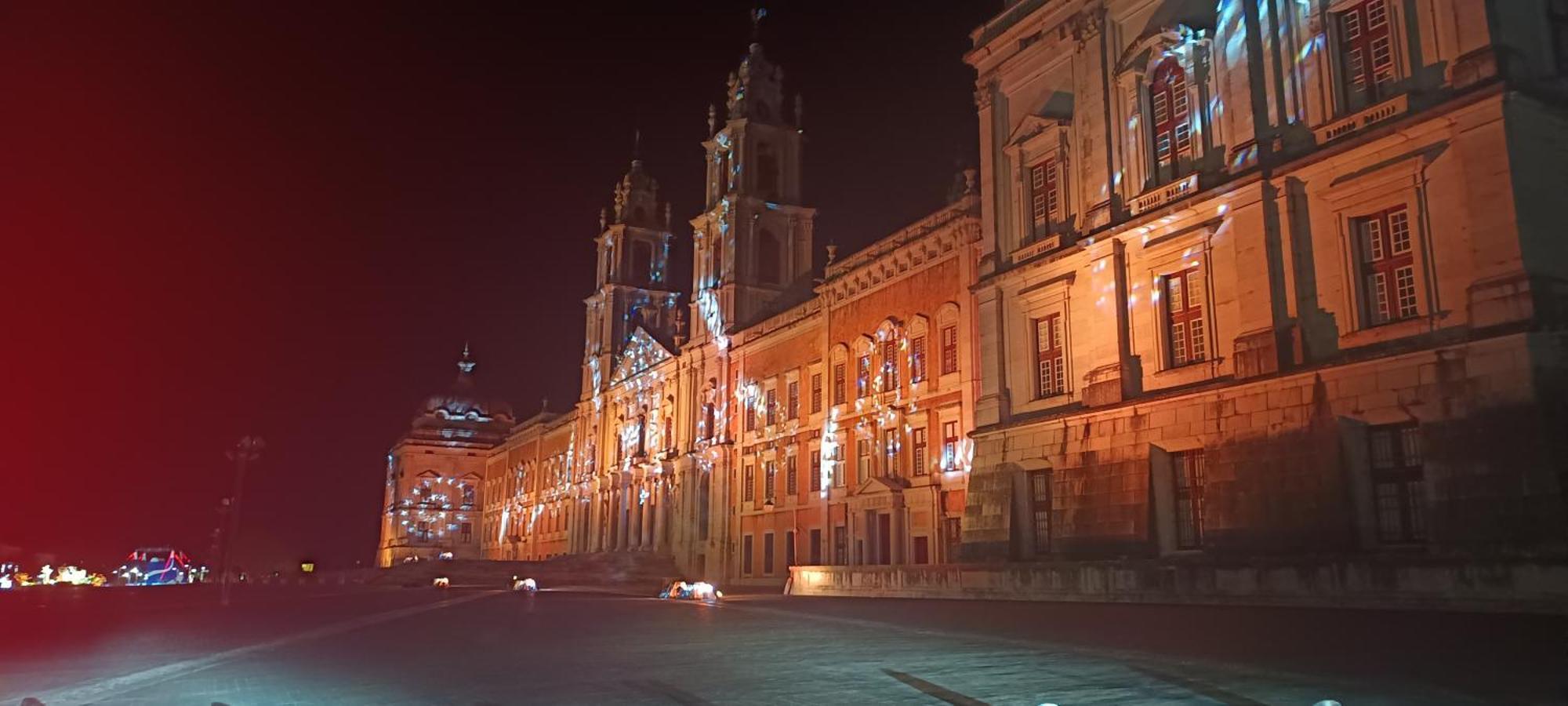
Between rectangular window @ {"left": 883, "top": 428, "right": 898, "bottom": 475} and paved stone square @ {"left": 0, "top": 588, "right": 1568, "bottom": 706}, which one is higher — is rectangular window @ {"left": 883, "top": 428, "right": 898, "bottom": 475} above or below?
above

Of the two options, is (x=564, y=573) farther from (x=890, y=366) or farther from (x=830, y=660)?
(x=830, y=660)

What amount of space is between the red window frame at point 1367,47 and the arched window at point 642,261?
5520cm

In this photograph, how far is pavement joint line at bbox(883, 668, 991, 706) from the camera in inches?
267

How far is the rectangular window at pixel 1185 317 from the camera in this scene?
21000mm

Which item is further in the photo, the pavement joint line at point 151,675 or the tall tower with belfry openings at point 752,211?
the tall tower with belfry openings at point 752,211

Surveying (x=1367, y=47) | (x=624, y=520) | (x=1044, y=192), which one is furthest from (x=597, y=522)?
(x=1367, y=47)

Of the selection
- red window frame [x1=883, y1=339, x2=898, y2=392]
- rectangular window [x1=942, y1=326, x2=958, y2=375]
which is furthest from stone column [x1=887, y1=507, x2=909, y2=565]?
rectangular window [x1=942, y1=326, x2=958, y2=375]

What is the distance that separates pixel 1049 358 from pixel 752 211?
30093 mm

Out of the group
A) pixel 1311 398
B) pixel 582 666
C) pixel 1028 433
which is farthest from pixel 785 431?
pixel 582 666

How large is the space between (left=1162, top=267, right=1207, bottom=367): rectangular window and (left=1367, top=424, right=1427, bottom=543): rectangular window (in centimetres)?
400

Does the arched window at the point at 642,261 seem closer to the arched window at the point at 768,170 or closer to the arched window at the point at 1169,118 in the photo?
the arched window at the point at 768,170

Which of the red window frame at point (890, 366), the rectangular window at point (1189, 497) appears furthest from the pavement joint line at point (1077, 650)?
the red window frame at point (890, 366)

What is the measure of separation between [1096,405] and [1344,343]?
215 inches

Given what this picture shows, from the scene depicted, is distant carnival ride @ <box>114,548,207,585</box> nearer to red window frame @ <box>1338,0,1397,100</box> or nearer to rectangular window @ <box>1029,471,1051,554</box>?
rectangular window @ <box>1029,471,1051,554</box>
